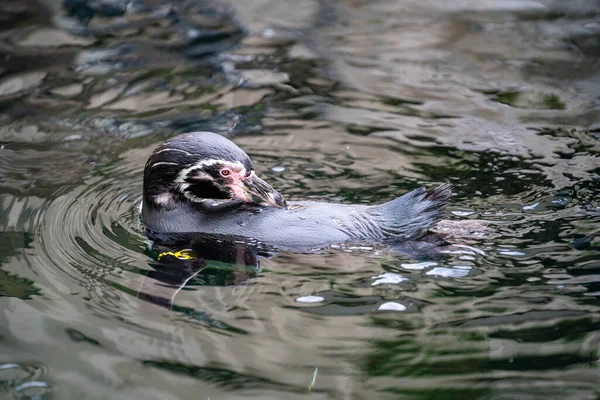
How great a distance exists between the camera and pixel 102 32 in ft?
33.7

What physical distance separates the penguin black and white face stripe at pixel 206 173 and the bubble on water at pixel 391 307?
1.15 metres

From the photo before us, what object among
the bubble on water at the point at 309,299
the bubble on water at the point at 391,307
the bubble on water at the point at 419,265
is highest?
the bubble on water at the point at 419,265

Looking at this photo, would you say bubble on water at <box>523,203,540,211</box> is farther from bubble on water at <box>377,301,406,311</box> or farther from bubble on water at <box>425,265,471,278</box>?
bubble on water at <box>377,301,406,311</box>

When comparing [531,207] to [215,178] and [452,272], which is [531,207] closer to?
[452,272]

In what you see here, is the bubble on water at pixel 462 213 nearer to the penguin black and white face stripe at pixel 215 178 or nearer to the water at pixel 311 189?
the water at pixel 311 189

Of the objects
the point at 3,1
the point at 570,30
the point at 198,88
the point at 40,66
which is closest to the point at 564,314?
the point at 198,88

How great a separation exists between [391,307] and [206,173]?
1.67 m

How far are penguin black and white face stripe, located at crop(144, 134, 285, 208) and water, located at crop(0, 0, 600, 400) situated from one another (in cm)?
45

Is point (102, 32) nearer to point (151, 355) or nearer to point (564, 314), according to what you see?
point (151, 355)

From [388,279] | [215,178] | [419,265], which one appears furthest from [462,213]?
[215,178]

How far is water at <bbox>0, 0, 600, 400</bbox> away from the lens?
4234 millimetres

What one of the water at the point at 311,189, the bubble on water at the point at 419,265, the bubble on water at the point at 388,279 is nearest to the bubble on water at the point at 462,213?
the water at the point at 311,189

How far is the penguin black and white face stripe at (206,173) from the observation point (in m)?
5.41

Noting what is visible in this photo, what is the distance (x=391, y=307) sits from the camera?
4.73 metres
